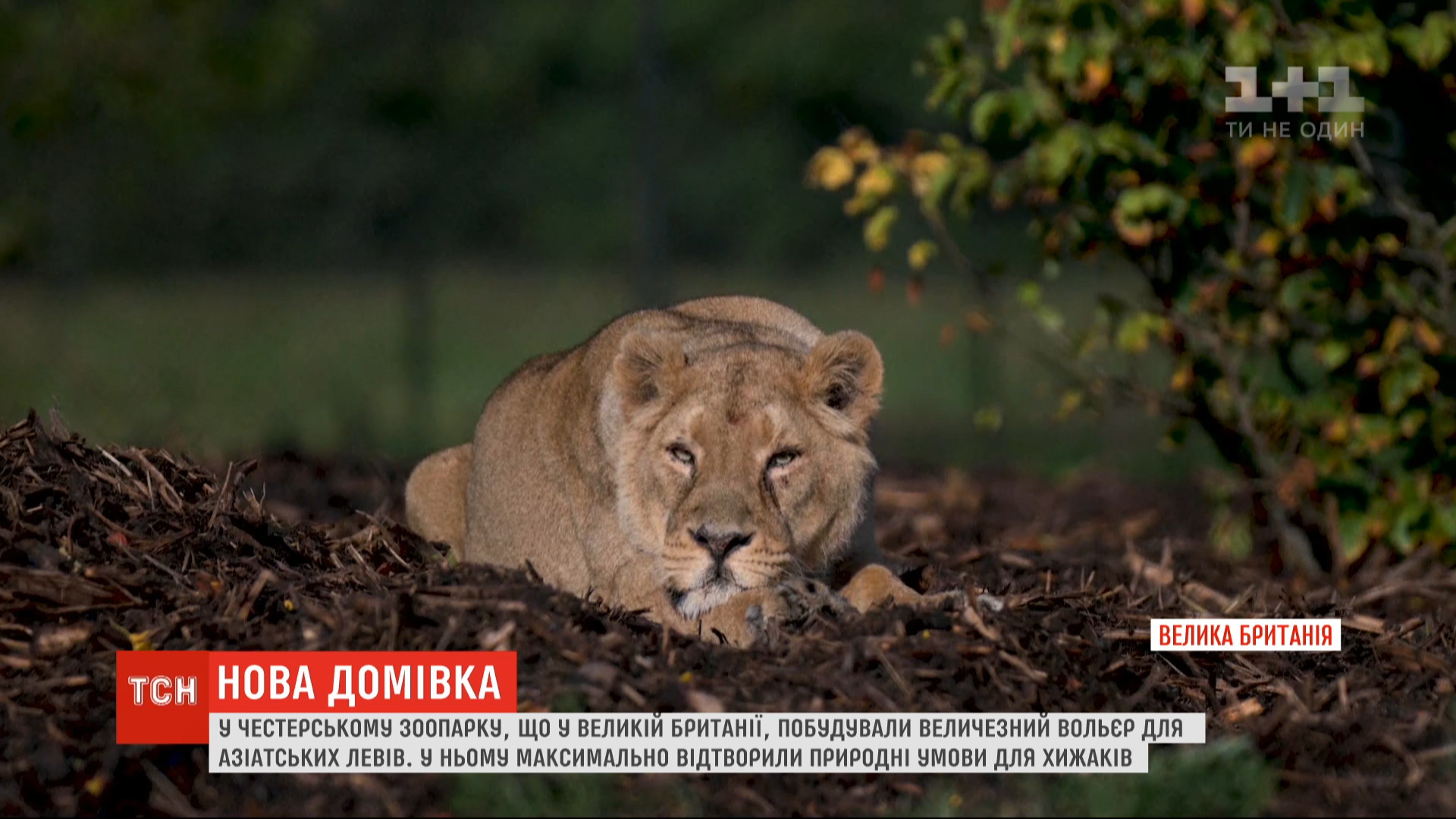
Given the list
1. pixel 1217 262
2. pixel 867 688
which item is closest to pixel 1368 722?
pixel 867 688

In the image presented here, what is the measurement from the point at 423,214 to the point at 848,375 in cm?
1123

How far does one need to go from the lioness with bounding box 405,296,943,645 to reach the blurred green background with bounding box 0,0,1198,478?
280cm

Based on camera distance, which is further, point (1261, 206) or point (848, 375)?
point (1261, 206)

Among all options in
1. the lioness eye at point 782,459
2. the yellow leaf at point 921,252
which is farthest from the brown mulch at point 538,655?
the yellow leaf at point 921,252

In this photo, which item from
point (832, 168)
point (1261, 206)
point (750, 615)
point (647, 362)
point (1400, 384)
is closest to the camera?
point (750, 615)

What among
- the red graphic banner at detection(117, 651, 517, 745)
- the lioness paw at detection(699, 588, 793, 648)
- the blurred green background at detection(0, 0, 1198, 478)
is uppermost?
the blurred green background at detection(0, 0, 1198, 478)

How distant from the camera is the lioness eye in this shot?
5.21 m

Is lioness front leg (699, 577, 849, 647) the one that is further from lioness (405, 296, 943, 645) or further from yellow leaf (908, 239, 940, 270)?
yellow leaf (908, 239, 940, 270)

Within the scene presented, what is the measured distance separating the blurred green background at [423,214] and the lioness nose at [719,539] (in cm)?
375

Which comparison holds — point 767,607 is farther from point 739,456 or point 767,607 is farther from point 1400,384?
point 1400,384

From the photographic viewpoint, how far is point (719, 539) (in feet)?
16.3

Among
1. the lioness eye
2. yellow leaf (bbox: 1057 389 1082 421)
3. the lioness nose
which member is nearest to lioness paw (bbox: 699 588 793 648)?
the lioness nose

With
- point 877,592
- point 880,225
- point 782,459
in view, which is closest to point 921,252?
point 880,225

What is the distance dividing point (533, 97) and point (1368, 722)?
57.3 ft
